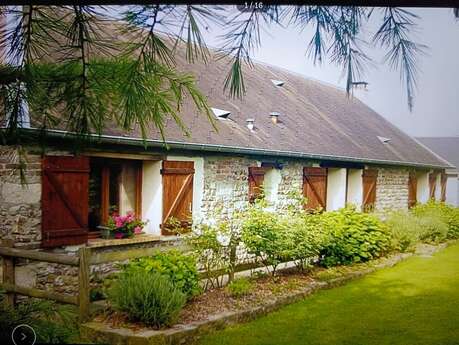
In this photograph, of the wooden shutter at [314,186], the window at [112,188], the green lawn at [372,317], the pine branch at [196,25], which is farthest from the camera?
the wooden shutter at [314,186]

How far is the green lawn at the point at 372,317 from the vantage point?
255 centimetres

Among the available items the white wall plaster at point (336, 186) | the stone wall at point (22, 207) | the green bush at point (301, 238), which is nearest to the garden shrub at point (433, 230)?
the white wall plaster at point (336, 186)

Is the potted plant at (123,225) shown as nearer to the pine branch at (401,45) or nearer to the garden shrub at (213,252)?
the garden shrub at (213,252)

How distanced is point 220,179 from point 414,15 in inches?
166

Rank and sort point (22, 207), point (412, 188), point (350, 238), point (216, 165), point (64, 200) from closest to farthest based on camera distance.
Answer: point (22, 207) < point (64, 200) < point (216, 165) < point (350, 238) < point (412, 188)

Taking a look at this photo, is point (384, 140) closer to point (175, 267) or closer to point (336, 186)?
point (336, 186)

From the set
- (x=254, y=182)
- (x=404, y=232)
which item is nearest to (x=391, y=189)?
(x=404, y=232)

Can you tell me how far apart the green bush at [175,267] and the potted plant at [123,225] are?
96cm

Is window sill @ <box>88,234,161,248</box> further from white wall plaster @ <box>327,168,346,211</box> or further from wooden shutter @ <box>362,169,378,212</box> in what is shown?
wooden shutter @ <box>362,169,378,212</box>

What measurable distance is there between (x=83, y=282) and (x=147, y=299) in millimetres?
504

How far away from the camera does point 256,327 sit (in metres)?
3.24

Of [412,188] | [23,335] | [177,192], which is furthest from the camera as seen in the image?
[412,188]

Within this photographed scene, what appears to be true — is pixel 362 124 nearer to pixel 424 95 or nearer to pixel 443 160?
pixel 443 160

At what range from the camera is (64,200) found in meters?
4.02
